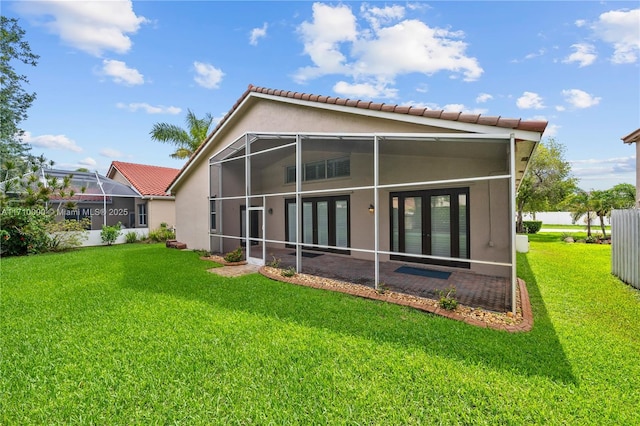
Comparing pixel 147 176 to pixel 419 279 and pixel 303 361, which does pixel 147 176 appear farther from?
pixel 303 361

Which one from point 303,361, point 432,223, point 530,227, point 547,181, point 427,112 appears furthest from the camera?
point 530,227

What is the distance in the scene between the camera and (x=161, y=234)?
19.6 m

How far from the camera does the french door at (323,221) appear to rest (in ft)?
39.1

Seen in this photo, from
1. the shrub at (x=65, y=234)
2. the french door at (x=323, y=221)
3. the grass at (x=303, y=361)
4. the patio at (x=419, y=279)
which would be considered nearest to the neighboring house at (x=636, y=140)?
the grass at (x=303, y=361)

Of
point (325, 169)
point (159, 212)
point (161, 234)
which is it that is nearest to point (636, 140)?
point (325, 169)

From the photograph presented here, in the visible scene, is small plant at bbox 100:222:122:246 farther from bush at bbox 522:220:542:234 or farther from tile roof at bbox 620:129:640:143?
bush at bbox 522:220:542:234

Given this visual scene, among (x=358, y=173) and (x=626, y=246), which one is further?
Result: (x=358, y=173)

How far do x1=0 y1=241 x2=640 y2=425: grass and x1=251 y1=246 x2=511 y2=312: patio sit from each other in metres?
0.91

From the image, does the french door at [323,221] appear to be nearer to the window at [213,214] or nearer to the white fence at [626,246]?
the window at [213,214]

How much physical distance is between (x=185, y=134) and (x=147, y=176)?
18.2 feet

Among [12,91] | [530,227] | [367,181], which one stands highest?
[12,91]

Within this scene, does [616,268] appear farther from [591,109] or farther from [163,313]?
[163,313]

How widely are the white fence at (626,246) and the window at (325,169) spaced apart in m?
8.75

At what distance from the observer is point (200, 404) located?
3.03 metres
